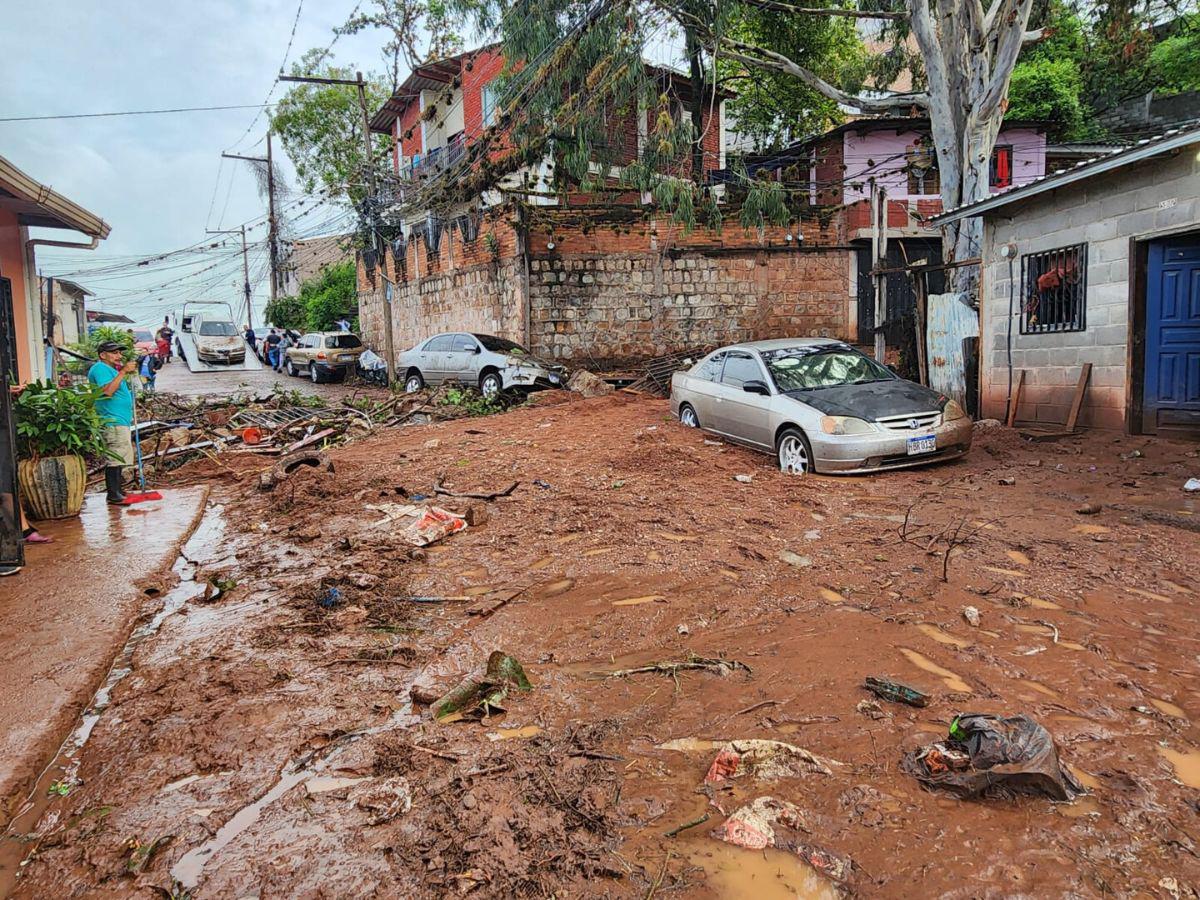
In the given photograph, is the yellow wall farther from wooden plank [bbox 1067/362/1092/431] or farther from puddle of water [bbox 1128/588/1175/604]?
wooden plank [bbox 1067/362/1092/431]

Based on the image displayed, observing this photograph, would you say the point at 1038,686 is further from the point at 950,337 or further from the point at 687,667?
the point at 950,337

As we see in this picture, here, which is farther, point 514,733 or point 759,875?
point 514,733

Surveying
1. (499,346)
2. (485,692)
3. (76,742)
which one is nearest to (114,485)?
(76,742)

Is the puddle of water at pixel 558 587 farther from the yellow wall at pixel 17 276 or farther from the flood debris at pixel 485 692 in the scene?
the yellow wall at pixel 17 276

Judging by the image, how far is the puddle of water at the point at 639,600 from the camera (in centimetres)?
485

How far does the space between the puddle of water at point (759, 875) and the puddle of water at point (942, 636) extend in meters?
1.95

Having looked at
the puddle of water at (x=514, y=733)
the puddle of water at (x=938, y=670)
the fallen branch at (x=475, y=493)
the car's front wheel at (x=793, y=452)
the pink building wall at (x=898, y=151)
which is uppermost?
the pink building wall at (x=898, y=151)

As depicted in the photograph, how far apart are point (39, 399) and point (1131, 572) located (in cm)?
931

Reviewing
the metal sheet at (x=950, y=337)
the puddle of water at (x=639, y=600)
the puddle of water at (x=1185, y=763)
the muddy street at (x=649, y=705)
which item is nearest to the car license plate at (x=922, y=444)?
the muddy street at (x=649, y=705)

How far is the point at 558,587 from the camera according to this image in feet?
17.3

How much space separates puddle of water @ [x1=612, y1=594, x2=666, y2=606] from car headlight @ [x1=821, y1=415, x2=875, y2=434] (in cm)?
394

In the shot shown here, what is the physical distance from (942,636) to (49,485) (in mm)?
8178

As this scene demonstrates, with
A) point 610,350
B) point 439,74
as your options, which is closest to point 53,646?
point 610,350

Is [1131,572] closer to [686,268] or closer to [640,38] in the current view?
[640,38]
